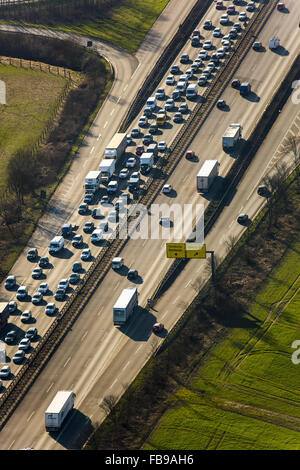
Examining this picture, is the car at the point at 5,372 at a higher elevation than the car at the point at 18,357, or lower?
lower

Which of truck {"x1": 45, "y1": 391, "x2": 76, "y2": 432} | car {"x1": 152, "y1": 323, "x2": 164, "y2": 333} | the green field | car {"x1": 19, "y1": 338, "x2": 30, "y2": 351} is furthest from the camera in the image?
car {"x1": 152, "y1": 323, "x2": 164, "y2": 333}

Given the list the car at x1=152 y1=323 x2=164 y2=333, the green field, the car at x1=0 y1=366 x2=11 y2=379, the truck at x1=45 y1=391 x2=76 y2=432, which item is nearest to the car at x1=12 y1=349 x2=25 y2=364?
the car at x1=0 y1=366 x2=11 y2=379

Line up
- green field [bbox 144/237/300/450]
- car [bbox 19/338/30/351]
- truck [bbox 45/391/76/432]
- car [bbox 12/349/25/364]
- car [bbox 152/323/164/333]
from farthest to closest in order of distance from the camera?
car [bbox 152/323/164/333] < car [bbox 19/338/30/351] < car [bbox 12/349/25/364] < truck [bbox 45/391/76/432] < green field [bbox 144/237/300/450]

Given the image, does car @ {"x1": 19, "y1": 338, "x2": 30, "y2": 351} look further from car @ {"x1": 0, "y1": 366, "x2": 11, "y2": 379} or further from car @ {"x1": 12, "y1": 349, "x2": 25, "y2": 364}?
car @ {"x1": 0, "y1": 366, "x2": 11, "y2": 379}

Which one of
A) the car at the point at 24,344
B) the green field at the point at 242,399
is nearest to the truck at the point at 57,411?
the green field at the point at 242,399

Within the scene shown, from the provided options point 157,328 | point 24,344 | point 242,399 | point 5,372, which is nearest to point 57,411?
point 5,372

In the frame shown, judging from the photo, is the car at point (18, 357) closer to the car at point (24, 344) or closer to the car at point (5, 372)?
the car at point (24, 344)
